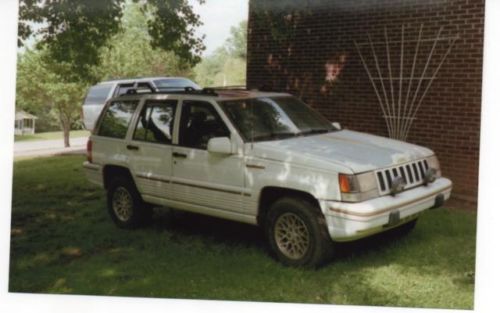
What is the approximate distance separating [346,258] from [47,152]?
2788 mm

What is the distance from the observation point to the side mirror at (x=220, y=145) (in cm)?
477

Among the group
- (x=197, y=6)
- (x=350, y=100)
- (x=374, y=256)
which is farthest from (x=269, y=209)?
(x=197, y=6)

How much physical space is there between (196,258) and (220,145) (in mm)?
1009

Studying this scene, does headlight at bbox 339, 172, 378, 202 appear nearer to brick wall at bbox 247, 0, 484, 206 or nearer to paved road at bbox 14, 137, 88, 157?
brick wall at bbox 247, 0, 484, 206

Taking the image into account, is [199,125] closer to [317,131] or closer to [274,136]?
[274,136]

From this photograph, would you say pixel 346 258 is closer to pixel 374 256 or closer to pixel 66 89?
pixel 374 256

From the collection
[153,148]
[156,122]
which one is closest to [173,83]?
[156,122]

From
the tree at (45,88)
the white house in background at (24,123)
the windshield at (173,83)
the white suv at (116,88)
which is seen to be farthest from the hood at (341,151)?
the white house in background at (24,123)

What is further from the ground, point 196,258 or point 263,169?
point 263,169

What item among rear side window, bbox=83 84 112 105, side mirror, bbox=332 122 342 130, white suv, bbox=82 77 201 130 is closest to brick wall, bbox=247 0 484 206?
side mirror, bbox=332 122 342 130

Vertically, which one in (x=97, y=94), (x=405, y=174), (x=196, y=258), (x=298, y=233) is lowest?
(x=196, y=258)

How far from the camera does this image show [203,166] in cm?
498

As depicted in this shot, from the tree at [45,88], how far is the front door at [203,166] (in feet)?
3.28

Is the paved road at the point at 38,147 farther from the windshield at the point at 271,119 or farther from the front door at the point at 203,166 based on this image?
the windshield at the point at 271,119
